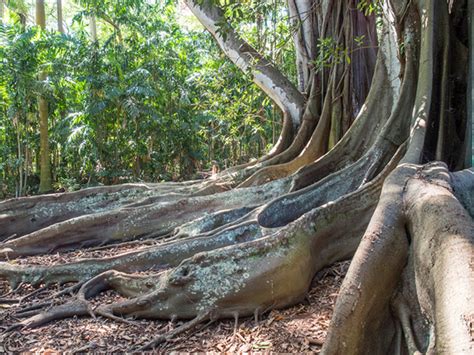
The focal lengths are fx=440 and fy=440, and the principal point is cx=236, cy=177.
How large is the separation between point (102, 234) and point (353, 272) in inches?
132

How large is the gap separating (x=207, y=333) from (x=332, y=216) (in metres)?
1.17

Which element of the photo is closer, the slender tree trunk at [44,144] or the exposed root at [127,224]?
the exposed root at [127,224]

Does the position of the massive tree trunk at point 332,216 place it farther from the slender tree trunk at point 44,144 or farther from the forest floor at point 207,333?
the slender tree trunk at point 44,144

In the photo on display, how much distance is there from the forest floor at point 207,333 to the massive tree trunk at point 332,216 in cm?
9

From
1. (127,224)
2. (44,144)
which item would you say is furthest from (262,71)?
(44,144)

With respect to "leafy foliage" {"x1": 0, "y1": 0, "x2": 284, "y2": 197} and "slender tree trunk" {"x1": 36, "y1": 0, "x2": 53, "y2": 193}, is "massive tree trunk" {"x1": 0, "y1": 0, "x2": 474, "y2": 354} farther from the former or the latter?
"slender tree trunk" {"x1": 36, "y1": 0, "x2": 53, "y2": 193}

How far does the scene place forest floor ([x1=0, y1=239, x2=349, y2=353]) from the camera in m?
2.54

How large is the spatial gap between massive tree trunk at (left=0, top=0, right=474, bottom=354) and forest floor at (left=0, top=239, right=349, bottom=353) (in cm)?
9

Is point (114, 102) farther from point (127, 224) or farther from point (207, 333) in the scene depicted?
point (207, 333)

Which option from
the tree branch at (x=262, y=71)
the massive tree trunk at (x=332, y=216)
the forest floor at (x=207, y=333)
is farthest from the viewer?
the tree branch at (x=262, y=71)

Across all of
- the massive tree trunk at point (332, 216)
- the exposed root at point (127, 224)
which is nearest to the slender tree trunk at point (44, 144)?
the massive tree trunk at point (332, 216)

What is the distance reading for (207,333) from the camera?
2.74 m

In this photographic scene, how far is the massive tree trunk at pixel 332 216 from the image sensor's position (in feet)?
6.16

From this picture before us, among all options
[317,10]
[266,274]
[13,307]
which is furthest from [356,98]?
[13,307]
